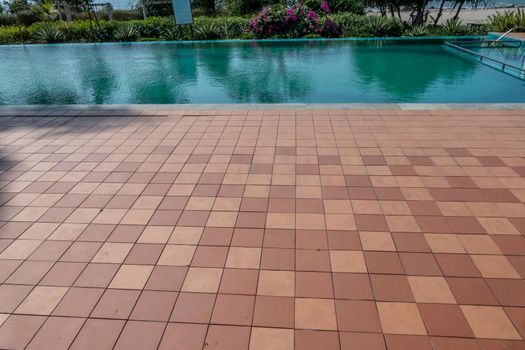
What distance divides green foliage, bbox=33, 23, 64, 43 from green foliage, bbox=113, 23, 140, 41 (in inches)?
104

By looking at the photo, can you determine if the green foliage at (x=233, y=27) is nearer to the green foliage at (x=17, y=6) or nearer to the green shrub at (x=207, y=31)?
the green shrub at (x=207, y=31)

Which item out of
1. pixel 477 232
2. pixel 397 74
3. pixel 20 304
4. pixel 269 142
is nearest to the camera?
pixel 20 304

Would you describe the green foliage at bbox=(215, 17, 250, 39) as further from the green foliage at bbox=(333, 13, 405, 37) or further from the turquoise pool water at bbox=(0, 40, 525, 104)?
the green foliage at bbox=(333, 13, 405, 37)

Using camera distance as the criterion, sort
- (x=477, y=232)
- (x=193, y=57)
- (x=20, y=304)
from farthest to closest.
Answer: (x=193, y=57) → (x=477, y=232) → (x=20, y=304)

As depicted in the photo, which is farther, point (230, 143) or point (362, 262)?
point (230, 143)

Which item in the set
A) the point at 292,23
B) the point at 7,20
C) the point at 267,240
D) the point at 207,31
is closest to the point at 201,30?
the point at 207,31

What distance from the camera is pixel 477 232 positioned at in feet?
9.57

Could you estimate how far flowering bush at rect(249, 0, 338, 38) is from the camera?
15500mm

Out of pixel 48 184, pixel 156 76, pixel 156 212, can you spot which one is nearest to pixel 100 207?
pixel 156 212

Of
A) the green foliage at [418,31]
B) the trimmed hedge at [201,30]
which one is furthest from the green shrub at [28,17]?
the green foliage at [418,31]

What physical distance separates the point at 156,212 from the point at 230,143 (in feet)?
5.51

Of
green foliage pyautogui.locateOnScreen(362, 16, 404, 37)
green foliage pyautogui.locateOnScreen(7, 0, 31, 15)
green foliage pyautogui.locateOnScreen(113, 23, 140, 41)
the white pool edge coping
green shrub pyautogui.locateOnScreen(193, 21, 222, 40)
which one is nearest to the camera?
the white pool edge coping

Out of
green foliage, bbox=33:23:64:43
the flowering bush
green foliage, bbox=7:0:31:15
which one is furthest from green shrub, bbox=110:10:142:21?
the flowering bush

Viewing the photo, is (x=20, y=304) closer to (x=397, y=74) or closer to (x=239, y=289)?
(x=239, y=289)
